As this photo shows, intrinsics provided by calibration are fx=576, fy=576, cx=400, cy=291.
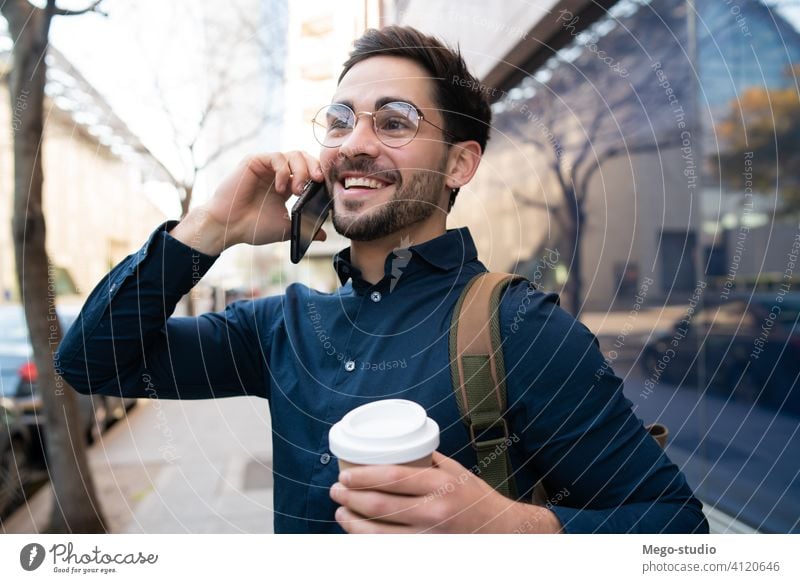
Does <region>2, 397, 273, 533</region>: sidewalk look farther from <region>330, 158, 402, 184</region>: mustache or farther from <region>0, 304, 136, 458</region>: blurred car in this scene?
<region>330, 158, 402, 184</region>: mustache

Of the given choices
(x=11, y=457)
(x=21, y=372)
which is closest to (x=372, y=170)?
(x=21, y=372)

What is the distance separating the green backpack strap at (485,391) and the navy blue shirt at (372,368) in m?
0.02

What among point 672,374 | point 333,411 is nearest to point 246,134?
point 333,411

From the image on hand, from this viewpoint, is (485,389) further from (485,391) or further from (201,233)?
(201,233)

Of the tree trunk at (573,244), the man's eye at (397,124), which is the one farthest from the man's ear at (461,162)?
the tree trunk at (573,244)

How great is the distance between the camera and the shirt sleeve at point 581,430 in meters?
0.84

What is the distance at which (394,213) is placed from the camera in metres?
1.00

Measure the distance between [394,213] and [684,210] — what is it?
4.21ft

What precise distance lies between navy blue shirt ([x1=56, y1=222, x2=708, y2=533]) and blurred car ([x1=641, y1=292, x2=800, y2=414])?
1.02m

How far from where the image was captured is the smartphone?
38.1 inches

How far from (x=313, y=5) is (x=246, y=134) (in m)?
0.34

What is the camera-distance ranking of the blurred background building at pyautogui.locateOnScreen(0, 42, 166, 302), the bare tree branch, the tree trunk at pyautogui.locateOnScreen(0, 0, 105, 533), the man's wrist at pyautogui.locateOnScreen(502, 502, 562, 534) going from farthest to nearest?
the tree trunk at pyautogui.locateOnScreen(0, 0, 105, 533)
the blurred background building at pyautogui.locateOnScreen(0, 42, 166, 302)
the bare tree branch
the man's wrist at pyautogui.locateOnScreen(502, 502, 562, 534)

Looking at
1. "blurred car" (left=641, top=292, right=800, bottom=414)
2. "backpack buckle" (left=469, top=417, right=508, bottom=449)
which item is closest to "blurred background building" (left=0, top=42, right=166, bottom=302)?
"backpack buckle" (left=469, top=417, right=508, bottom=449)

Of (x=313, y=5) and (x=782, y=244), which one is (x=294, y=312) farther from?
(x=782, y=244)
